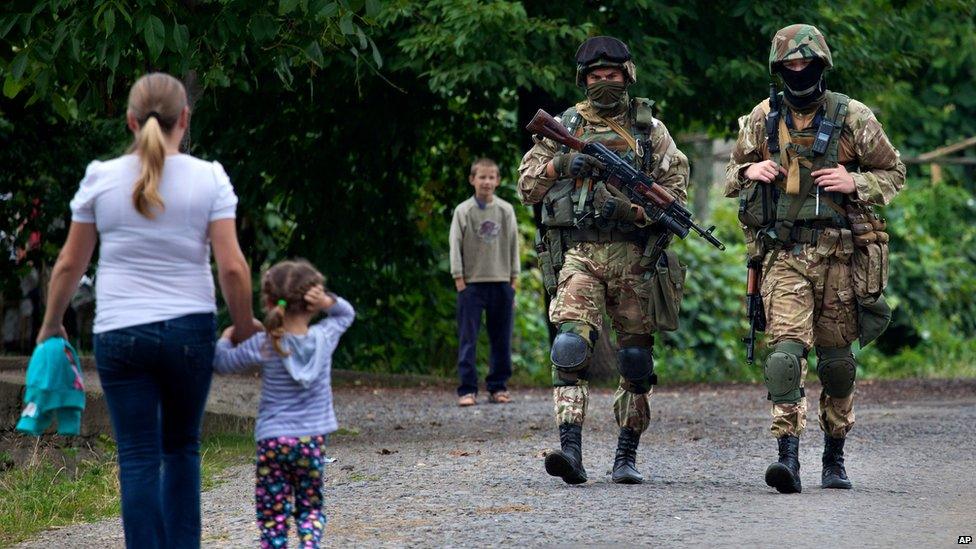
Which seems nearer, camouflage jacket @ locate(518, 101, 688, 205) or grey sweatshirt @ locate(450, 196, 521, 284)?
camouflage jacket @ locate(518, 101, 688, 205)

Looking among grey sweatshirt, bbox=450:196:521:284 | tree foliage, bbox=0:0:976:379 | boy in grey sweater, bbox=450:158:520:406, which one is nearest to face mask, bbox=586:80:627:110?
tree foliage, bbox=0:0:976:379

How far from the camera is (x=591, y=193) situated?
24.0ft

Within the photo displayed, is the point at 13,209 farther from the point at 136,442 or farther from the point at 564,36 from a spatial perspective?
the point at 136,442

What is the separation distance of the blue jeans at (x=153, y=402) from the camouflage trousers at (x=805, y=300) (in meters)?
3.13

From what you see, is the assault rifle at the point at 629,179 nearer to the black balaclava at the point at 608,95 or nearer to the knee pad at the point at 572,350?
the black balaclava at the point at 608,95

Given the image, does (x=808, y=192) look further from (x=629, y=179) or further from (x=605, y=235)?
(x=605, y=235)

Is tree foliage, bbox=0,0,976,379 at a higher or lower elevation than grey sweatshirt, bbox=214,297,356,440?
higher

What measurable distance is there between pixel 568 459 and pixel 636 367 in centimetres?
62

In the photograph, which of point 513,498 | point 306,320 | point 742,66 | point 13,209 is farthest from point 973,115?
point 306,320

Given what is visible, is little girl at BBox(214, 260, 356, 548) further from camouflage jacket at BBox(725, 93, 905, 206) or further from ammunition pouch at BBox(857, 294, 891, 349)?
ammunition pouch at BBox(857, 294, 891, 349)

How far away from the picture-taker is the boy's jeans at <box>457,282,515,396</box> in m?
12.2

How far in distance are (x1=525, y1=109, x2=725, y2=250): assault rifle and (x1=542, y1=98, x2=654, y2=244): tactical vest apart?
0.25ft

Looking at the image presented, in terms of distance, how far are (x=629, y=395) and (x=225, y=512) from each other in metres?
1.97

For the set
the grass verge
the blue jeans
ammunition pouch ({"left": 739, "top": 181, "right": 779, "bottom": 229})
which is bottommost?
the grass verge
